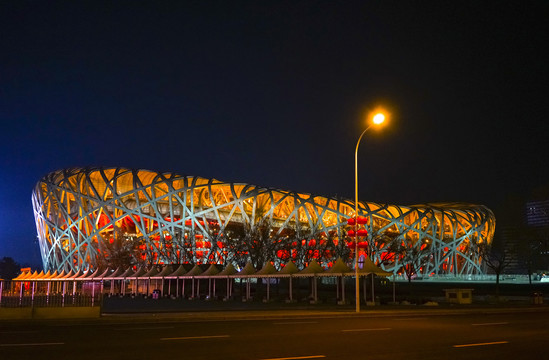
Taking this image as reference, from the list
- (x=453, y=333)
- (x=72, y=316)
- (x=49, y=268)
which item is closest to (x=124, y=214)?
(x=49, y=268)

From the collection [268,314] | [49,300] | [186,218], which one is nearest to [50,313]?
[49,300]

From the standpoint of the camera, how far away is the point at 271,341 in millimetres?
14312

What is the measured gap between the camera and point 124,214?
290 feet

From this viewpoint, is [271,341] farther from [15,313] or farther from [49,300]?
[15,313]

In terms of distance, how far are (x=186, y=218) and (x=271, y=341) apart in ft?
246

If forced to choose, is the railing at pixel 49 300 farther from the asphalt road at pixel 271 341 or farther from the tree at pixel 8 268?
the tree at pixel 8 268

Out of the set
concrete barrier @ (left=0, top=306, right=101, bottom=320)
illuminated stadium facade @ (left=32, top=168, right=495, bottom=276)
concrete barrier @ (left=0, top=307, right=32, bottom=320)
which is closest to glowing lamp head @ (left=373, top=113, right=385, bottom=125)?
concrete barrier @ (left=0, top=306, right=101, bottom=320)

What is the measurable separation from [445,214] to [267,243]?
50126 mm

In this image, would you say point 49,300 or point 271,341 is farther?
point 49,300

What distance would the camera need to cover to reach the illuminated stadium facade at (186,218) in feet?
282

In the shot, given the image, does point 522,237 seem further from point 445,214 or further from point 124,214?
point 124,214

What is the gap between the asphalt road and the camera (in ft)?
38.7

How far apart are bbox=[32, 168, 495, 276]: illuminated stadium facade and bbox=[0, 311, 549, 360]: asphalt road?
58.5 meters

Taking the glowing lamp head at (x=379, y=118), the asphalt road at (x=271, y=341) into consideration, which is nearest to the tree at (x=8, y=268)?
the glowing lamp head at (x=379, y=118)
